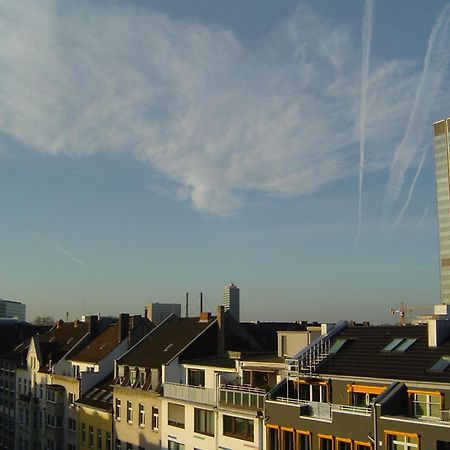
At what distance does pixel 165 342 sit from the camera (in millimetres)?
59250

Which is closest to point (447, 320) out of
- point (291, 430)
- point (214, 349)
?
point (291, 430)

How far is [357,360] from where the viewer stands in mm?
39812

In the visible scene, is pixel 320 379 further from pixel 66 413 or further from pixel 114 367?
pixel 66 413

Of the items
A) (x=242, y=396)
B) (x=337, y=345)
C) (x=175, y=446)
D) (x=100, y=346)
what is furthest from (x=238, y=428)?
(x=100, y=346)

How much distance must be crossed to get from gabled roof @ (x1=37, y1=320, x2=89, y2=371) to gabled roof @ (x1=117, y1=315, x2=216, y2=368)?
16.4m

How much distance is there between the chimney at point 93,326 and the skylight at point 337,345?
3922cm

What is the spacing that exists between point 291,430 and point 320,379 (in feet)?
11.6

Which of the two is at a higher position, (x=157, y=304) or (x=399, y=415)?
(x=157, y=304)

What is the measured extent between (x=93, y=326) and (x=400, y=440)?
48.5 meters

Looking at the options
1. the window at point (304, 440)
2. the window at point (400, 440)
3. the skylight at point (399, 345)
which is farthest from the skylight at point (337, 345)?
the window at point (400, 440)

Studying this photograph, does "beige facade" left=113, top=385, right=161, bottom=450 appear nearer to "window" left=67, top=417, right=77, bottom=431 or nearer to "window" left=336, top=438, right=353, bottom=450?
"window" left=67, top=417, right=77, bottom=431

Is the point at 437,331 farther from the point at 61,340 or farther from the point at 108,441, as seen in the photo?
the point at 61,340

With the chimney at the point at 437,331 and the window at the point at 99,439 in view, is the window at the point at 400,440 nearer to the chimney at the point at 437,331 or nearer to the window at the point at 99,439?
the chimney at the point at 437,331

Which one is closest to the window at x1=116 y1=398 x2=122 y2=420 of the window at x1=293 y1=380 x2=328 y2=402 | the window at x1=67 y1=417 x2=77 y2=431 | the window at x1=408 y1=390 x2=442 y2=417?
the window at x1=67 y1=417 x2=77 y2=431
